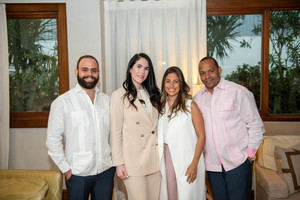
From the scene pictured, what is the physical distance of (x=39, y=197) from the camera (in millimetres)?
1873

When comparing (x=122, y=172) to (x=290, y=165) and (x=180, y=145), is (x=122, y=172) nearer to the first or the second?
(x=180, y=145)

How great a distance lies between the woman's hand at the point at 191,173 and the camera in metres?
1.80

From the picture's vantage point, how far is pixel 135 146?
180cm

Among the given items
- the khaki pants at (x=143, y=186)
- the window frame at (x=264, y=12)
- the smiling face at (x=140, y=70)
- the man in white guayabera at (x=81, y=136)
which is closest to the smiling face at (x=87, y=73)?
the man in white guayabera at (x=81, y=136)

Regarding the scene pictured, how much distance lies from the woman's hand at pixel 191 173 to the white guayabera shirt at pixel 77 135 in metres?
0.66

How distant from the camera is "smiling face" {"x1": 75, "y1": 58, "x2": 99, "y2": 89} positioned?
6.00ft

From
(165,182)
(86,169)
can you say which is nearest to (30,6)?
(86,169)

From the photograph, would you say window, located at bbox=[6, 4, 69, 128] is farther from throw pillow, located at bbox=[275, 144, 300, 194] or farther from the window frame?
throw pillow, located at bbox=[275, 144, 300, 194]

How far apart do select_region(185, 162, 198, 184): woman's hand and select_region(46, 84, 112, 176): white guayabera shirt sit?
66 centimetres

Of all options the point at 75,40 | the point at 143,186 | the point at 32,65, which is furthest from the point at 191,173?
the point at 32,65

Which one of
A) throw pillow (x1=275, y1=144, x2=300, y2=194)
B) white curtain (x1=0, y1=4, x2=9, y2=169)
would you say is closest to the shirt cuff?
throw pillow (x1=275, y1=144, x2=300, y2=194)

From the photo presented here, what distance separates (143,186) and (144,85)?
2.78 ft

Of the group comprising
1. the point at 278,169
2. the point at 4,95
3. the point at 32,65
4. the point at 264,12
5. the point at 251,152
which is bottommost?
the point at 278,169

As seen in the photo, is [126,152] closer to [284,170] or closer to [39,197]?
[39,197]
